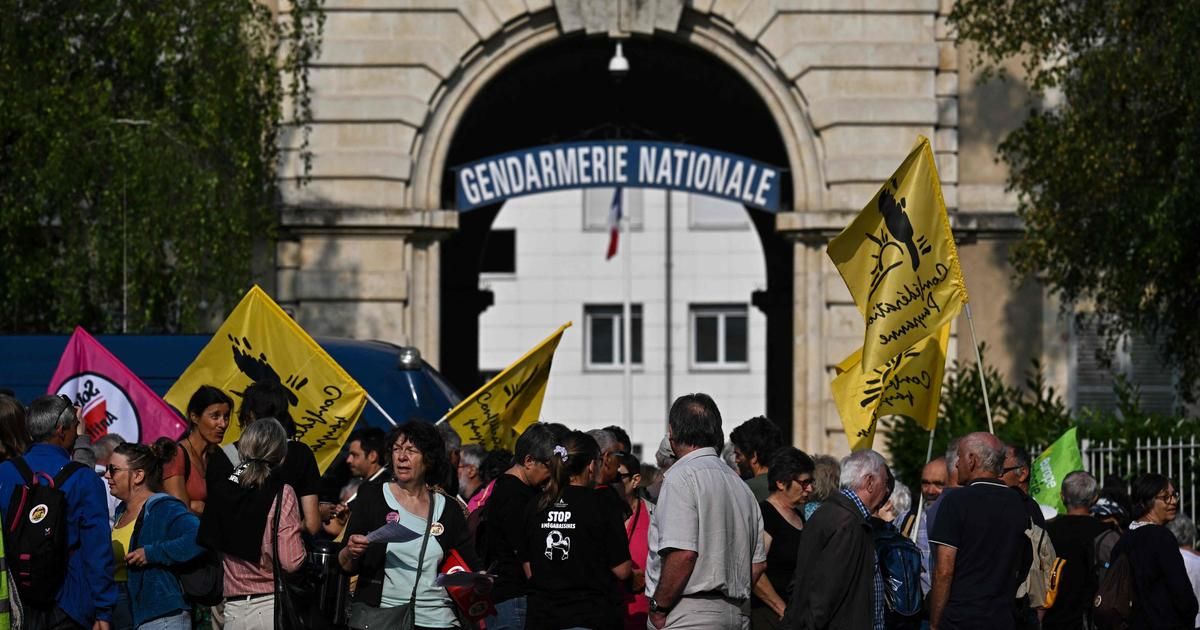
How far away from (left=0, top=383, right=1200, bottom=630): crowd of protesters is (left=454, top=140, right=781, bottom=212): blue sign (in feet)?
39.7

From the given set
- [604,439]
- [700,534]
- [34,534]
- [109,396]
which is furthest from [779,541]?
[109,396]

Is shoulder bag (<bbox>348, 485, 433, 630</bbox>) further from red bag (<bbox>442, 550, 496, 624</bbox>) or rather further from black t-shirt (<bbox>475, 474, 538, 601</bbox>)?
black t-shirt (<bbox>475, 474, 538, 601</bbox>)

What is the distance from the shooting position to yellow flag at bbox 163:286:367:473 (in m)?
14.0

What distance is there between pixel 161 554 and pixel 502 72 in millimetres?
13238

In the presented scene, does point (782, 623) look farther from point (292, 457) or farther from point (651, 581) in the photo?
point (292, 457)

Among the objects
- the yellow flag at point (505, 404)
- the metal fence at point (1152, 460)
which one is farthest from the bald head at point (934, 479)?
the metal fence at point (1152, 460)

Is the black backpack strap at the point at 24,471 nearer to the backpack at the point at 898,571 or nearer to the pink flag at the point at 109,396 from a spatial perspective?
the backpack at the point at 898,571

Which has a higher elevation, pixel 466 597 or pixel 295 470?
pixel 295 470

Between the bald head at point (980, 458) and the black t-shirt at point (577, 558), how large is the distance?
164 centimetres

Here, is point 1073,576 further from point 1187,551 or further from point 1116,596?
point 1187,551

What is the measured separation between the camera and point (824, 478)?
1139cm

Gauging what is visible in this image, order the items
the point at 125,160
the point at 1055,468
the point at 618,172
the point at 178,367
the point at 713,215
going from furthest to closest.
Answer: the point at 713,215
the point at 618,172
the point at 125,160
the point at 178,367
the point at 1055,468

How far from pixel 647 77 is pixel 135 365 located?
1174 cm

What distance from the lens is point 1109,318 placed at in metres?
21.4
